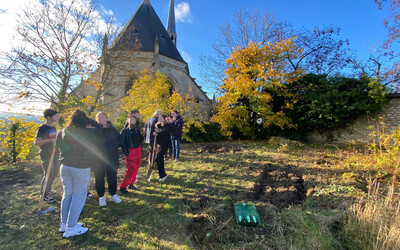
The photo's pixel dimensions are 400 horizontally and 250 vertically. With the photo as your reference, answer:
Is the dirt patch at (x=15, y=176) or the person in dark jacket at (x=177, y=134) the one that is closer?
the dirt patch at (x=15, y=176)

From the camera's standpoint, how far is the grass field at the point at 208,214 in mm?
2217

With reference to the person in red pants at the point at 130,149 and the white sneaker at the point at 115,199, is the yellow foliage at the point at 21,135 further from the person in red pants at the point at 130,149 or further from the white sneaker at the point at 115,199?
the white sneaker at the point at 115,199

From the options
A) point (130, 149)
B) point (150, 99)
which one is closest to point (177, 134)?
point (130, 149)

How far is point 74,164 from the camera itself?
2219mm

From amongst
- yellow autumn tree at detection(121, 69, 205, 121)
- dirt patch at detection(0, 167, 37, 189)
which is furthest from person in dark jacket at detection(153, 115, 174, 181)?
yellow autumn tree at detection(121, 69, 205, 121)

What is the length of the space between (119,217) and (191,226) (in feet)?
4.30

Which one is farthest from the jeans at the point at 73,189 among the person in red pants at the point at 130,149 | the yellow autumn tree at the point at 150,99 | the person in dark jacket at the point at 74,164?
the yellow autumn tree at the point at 150,99

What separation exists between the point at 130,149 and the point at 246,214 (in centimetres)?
274

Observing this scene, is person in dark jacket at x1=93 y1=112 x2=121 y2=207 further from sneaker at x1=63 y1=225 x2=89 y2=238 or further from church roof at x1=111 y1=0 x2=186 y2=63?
church roof at x1=111 y1=0 x2=186 y2=63

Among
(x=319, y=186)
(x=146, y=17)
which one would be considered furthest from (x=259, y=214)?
(x=146, y=17)

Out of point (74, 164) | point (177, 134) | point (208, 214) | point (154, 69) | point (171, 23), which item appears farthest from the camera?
point (171, 23)

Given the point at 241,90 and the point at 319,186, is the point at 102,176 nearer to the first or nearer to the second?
the point at 319,186

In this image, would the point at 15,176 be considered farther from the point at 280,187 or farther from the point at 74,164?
the point at 280,187

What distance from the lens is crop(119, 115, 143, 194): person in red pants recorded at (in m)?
3.59
